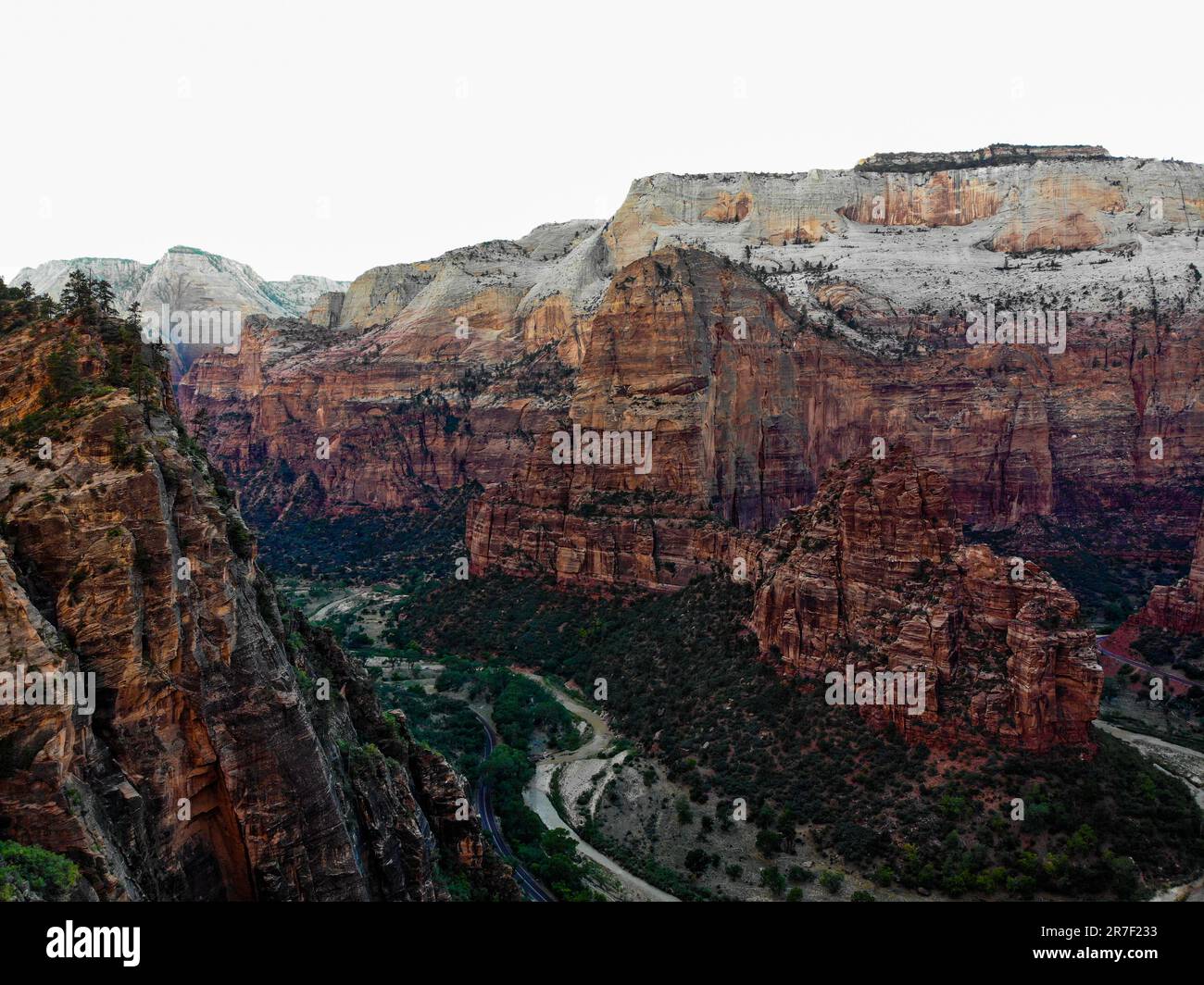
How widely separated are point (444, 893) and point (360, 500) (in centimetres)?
11745

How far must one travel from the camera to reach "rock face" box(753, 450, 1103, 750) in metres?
41.2

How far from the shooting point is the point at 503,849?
4375 cm

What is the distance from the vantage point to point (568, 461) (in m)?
83.6

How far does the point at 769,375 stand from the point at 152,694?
7126 centimetres

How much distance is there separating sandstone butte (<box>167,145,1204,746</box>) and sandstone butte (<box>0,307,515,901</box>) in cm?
3384

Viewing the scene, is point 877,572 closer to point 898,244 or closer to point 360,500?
point 360,500

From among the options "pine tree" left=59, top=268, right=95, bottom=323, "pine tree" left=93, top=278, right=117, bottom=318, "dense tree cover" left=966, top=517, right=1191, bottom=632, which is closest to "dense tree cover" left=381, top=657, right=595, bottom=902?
"pine tree" left=93, top=278, right=117, bottom=318

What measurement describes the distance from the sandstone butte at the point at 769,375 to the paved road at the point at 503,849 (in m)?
23.2

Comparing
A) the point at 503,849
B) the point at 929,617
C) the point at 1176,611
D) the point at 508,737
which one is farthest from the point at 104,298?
the point at 1176,611

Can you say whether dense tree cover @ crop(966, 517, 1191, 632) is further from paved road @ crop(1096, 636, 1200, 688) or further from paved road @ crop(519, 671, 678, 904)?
paved road @ crop(519, 671, 678, 904)

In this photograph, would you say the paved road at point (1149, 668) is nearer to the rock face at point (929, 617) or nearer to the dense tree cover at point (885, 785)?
the rock face at point (929, 617)
